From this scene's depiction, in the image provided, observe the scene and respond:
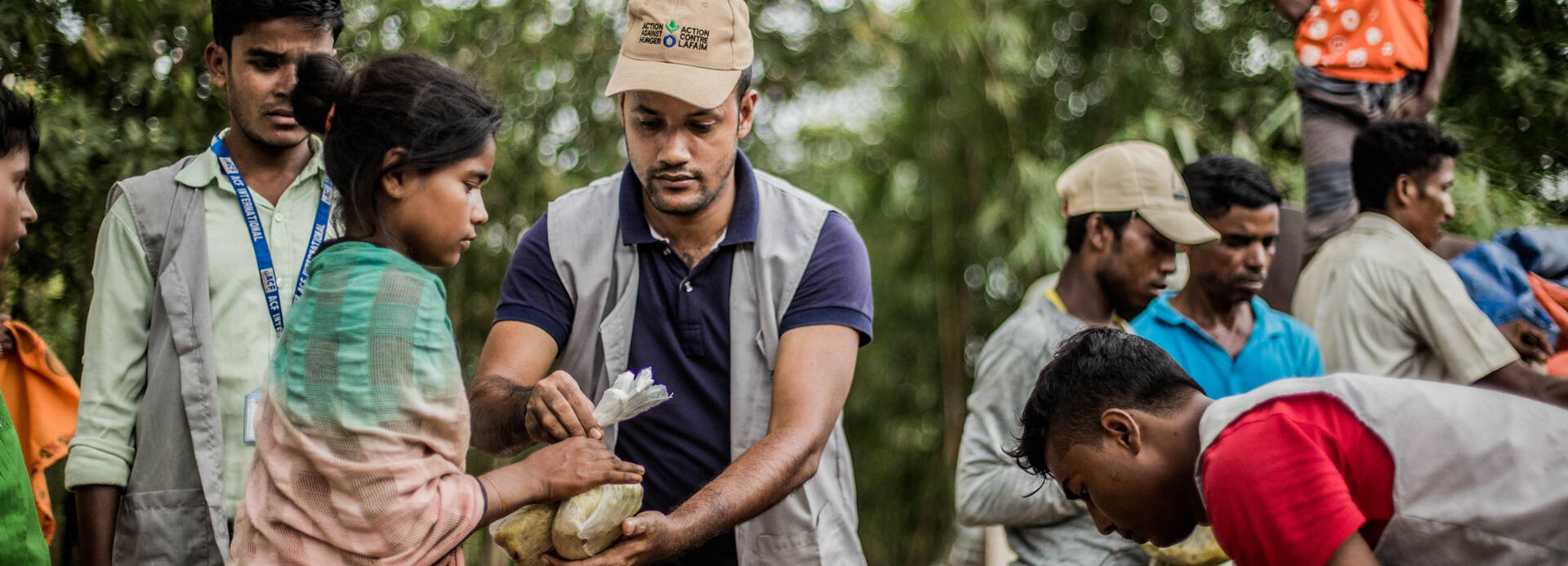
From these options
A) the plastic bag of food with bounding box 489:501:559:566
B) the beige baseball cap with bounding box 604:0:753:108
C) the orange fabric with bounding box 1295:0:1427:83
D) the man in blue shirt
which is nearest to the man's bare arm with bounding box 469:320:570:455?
the plastic bag of food with bounding box 489:501:559:566

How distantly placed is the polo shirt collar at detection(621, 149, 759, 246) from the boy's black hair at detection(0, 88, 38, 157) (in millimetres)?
1156

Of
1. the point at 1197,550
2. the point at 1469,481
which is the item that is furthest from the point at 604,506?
the point at 1197,550

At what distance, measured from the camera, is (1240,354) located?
3.64 m

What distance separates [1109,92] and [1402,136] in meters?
2.79

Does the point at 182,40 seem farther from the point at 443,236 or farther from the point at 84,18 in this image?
the point at 443,236

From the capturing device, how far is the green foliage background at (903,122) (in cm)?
400

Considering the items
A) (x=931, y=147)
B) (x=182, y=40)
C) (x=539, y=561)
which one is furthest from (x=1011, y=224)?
(x=539, y=561)

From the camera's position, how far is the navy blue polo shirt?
2.71 meters

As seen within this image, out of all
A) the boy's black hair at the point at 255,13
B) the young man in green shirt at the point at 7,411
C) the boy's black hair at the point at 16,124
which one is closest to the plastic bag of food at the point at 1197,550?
the boy's black hair at the point at 255,13

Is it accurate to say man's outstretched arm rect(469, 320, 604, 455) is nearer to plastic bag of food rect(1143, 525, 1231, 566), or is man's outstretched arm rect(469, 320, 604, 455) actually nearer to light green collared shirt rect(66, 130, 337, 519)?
light green collared shirt rect(66, 130, 337, 519)

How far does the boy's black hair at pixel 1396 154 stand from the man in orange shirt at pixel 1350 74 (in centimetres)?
32

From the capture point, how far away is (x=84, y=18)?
376 cm

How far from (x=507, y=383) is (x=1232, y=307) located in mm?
2215

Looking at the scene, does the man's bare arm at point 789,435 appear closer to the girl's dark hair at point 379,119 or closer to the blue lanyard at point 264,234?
the girl's dark hair at point 379,119
